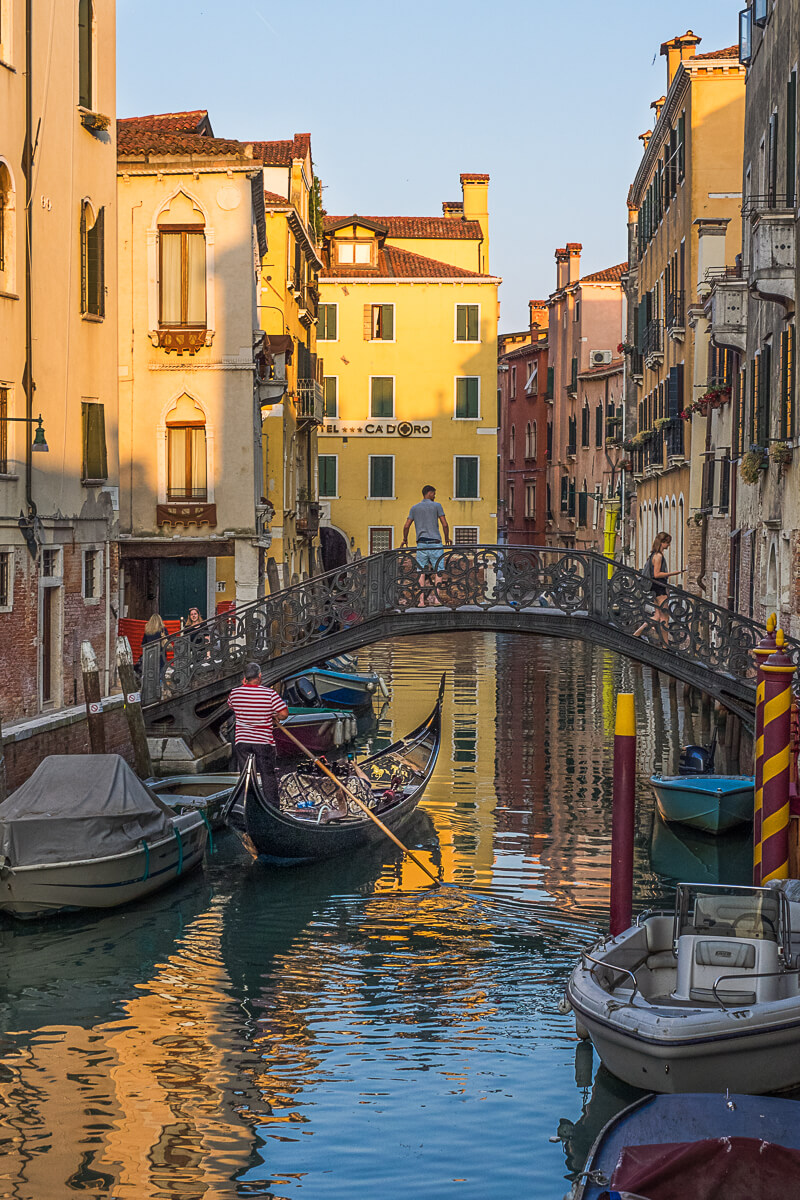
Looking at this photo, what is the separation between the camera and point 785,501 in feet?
54.2

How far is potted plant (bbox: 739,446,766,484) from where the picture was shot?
17359mm

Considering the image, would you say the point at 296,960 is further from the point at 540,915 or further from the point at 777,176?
the point at 777,176

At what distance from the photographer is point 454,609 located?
16562mm

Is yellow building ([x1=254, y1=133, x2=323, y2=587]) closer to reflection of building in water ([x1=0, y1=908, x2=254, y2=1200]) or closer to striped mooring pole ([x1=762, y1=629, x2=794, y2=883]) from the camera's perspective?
striped mooring pole ([x1=762, y1=629, x2=794, y2=883])

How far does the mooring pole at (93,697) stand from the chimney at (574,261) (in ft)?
137

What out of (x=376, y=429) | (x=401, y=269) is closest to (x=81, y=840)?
(x=376, y=429)

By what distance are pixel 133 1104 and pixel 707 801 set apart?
26.3 feet

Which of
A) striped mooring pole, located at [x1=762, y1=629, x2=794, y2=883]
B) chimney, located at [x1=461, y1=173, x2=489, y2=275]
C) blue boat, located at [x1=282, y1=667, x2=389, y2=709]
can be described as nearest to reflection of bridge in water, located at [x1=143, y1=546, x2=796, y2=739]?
striped mooring pole, located at [x1=762, y1=629, x2=794, y2=883]

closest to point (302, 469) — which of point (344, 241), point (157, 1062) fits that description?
point (344, 241)

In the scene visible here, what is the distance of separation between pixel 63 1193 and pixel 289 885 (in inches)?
250

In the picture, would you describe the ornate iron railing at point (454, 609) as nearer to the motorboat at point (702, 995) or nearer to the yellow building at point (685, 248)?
the motorboat at point (702, 995)

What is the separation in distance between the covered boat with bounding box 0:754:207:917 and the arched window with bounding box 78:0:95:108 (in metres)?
8.79

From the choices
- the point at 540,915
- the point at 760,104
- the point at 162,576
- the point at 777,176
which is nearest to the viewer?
the point at 540,915

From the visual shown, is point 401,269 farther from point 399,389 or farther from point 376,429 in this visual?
point 376,429
